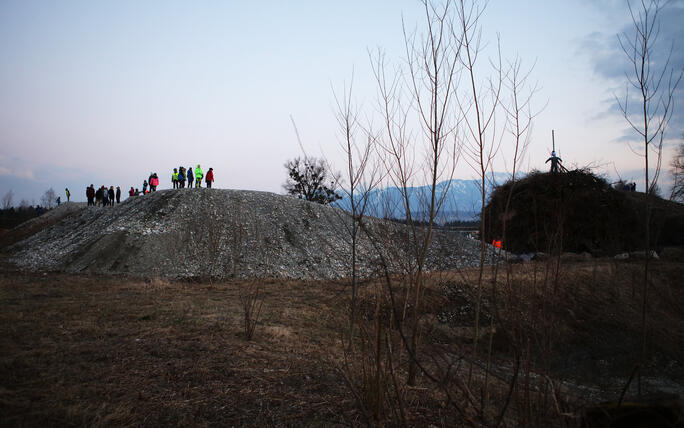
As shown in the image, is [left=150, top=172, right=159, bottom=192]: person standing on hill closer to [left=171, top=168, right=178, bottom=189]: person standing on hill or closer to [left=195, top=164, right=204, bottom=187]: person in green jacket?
[left=171, top=168, right=178, bottom=189]: person standing on hill

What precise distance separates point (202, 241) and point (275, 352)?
12.7 metres

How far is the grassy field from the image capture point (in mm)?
3412

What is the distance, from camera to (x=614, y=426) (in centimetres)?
226

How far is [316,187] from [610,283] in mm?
31927

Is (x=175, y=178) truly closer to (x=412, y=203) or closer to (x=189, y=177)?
(x=189, y=177)

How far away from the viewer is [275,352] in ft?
20.4

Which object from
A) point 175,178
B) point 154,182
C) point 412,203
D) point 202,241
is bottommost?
point 202,241

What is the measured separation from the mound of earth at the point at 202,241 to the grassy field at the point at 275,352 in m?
2.71

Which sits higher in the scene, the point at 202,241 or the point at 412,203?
the point at 412,203

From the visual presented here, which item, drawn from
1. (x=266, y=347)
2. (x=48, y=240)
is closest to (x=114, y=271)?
(x=48, y=240)

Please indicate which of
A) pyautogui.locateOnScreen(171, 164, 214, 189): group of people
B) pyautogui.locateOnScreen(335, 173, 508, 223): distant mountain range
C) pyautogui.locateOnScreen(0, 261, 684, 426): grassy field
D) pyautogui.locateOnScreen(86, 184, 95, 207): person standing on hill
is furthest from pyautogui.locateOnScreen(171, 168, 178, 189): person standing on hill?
pyautogui.locateOnScreen(335, 173, 508, 223): distant mountain range

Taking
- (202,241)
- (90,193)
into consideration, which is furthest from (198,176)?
(90,193)

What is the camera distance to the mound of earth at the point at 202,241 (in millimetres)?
15719

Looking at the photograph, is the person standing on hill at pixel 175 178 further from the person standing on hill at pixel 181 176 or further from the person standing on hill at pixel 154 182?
the person standing on hill at pixel 154 182
